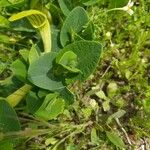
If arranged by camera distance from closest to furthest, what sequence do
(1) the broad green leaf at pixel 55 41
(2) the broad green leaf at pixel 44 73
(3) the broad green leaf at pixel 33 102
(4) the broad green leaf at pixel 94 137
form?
(2) the broad green leaf at pixel 44 73 → (3) the broad green leaf at pixel 33 102 → (1) the broad green leaf at pixel 55 41 → (4) the broad green leaf at pixel 94 137

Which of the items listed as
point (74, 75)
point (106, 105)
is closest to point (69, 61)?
point (74, 75)

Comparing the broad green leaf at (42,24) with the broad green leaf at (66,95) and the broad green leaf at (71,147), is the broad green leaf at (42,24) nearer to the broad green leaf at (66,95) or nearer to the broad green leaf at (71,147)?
the broad green leaf at (66,95)

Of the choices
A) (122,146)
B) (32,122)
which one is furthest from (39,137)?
(122,146)

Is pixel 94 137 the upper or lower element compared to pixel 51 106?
lower

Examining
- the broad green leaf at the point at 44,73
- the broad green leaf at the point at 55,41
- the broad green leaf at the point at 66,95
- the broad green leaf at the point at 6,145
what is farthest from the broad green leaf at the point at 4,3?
the broad green leaf at the point at 6,145

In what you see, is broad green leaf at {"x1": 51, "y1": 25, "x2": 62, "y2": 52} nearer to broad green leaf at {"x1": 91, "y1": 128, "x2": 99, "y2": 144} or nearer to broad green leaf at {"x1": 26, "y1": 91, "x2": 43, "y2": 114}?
broad green leaf at {"x1": 26, "y1": 91, "x2": 43, "y2": 114}

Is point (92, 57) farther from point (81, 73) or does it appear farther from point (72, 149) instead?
point (72, 149)

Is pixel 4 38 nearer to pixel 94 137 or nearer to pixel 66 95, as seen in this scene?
pixel 66 95
